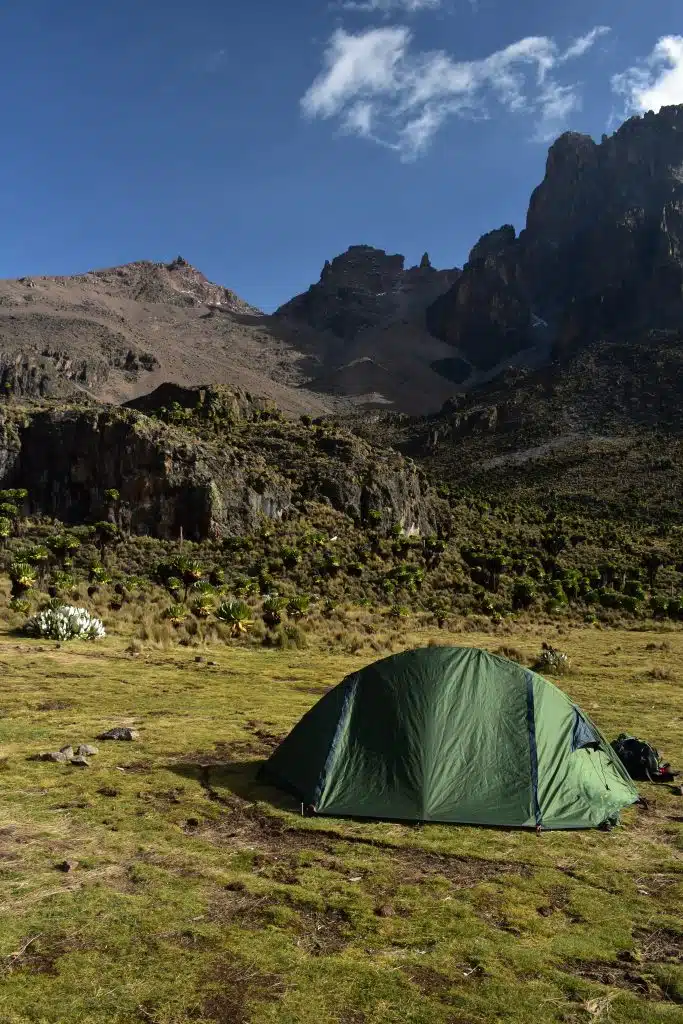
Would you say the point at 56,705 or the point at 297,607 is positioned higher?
the point at 297,607

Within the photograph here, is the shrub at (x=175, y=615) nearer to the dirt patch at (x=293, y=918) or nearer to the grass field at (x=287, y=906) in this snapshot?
the grass field at (x=287, y=906)

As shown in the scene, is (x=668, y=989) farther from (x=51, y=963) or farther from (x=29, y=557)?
(x=29, y=557)

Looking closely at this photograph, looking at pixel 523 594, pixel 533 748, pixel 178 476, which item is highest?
pixel 178 476

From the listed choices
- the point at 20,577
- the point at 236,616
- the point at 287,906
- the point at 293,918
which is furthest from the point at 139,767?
the point at 20,577

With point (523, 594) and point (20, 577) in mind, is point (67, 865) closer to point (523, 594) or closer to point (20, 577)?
point (20, 577)

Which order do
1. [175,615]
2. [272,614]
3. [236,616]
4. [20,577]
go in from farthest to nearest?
[272,614]
[20,577]
[175,615]
[236,616]

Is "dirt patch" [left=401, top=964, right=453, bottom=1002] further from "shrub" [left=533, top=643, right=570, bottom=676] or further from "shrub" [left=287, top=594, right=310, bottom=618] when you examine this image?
"shrub" [left=287, top=594, right=310, bottom=618]

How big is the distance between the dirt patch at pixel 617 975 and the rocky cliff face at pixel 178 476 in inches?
1783

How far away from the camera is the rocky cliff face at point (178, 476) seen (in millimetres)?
50281


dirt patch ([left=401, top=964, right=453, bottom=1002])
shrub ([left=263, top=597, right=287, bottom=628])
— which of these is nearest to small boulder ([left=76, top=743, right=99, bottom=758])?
dirt patch ([left=401, top=964, right=453, bottom=1002])

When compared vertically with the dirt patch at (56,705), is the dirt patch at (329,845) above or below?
below

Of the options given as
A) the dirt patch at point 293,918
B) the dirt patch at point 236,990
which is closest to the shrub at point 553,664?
the dirt patch at point 293,918

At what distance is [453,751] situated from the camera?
836 centimetres

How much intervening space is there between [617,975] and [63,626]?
2006 cm
